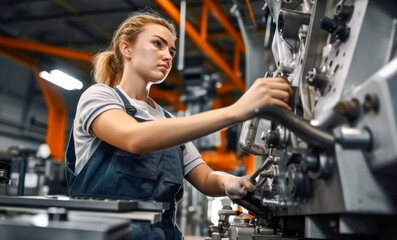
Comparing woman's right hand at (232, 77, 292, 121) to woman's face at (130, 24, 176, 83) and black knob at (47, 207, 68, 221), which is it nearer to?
black knob at (47, 207, 68, 221)

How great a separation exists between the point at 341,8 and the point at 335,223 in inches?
18.4

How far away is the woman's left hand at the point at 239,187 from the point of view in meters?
1.27

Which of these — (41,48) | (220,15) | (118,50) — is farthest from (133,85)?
(41,48)

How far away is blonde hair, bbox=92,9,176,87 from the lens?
1.69m

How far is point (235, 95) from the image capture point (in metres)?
10.6

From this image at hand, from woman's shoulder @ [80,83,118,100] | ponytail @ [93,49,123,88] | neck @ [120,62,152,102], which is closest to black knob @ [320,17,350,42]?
woman's shoulder @ [80,83,118,100]

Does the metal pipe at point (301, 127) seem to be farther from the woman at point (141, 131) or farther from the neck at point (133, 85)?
the neck at point (133, 85)

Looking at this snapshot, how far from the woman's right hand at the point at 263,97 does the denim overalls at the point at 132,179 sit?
0.53 metres

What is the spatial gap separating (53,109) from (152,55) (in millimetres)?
5272

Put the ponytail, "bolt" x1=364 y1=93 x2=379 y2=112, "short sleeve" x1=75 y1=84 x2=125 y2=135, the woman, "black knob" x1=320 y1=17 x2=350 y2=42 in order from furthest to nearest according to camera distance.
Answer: the ponytail < "short sleeve" x1=75 y1=84 x2=125 y2=135 < the woman < "black knob" x1=320 y1=17 x2=350 y2=42 < "bolt" x1=364 y1=93 x2=379 y2=112

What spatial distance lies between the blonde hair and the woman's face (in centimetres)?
6

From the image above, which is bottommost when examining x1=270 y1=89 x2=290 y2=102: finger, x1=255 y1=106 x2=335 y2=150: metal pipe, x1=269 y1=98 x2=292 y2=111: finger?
x1=255 y1=106 x2=335 y2=150: metal pipe

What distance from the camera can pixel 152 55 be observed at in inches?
62.1

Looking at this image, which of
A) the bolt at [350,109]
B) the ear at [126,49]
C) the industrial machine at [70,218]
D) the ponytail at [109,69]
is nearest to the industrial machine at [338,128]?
the bolt at [350,109]
